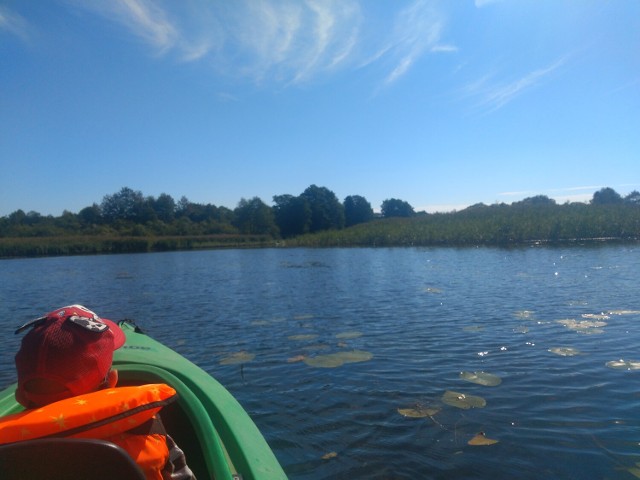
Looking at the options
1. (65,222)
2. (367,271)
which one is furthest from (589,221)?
(65,222)

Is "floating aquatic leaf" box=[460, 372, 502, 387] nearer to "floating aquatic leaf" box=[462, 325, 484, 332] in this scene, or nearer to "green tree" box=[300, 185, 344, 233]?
"floating aquatic leaf" box=[462, 325, 484, 332]

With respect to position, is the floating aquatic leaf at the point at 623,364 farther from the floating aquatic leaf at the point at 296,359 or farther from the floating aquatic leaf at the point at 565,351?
the floating aquatic leaf at the point at 296,359

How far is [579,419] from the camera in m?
4.85

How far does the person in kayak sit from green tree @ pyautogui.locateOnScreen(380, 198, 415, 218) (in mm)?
97146

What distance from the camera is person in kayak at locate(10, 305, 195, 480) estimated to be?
1846 mm

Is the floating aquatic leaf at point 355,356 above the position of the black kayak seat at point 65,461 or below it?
below

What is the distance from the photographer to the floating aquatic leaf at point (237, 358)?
7.36 meters

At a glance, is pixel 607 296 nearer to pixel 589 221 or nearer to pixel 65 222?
pixel 589 221

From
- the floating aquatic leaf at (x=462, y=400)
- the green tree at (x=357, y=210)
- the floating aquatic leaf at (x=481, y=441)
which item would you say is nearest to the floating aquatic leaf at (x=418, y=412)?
the floating aquatic leaf at (x=462, y=400)

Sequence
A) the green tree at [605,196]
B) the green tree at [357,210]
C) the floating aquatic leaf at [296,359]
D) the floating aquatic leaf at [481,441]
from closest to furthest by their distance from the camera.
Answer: the floating aquatic leaf at [481,441]
the floating aquatic leaf at [296,359]
the green tree at [605,196]
the green tree at [357,210]

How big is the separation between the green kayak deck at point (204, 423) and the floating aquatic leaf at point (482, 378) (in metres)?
3.36

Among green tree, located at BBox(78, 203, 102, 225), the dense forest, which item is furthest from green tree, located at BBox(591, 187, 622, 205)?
green tree, located at BBox(78, 203, 102, 225)

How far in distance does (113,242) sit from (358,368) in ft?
164

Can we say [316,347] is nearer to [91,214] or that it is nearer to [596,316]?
[596,316]
